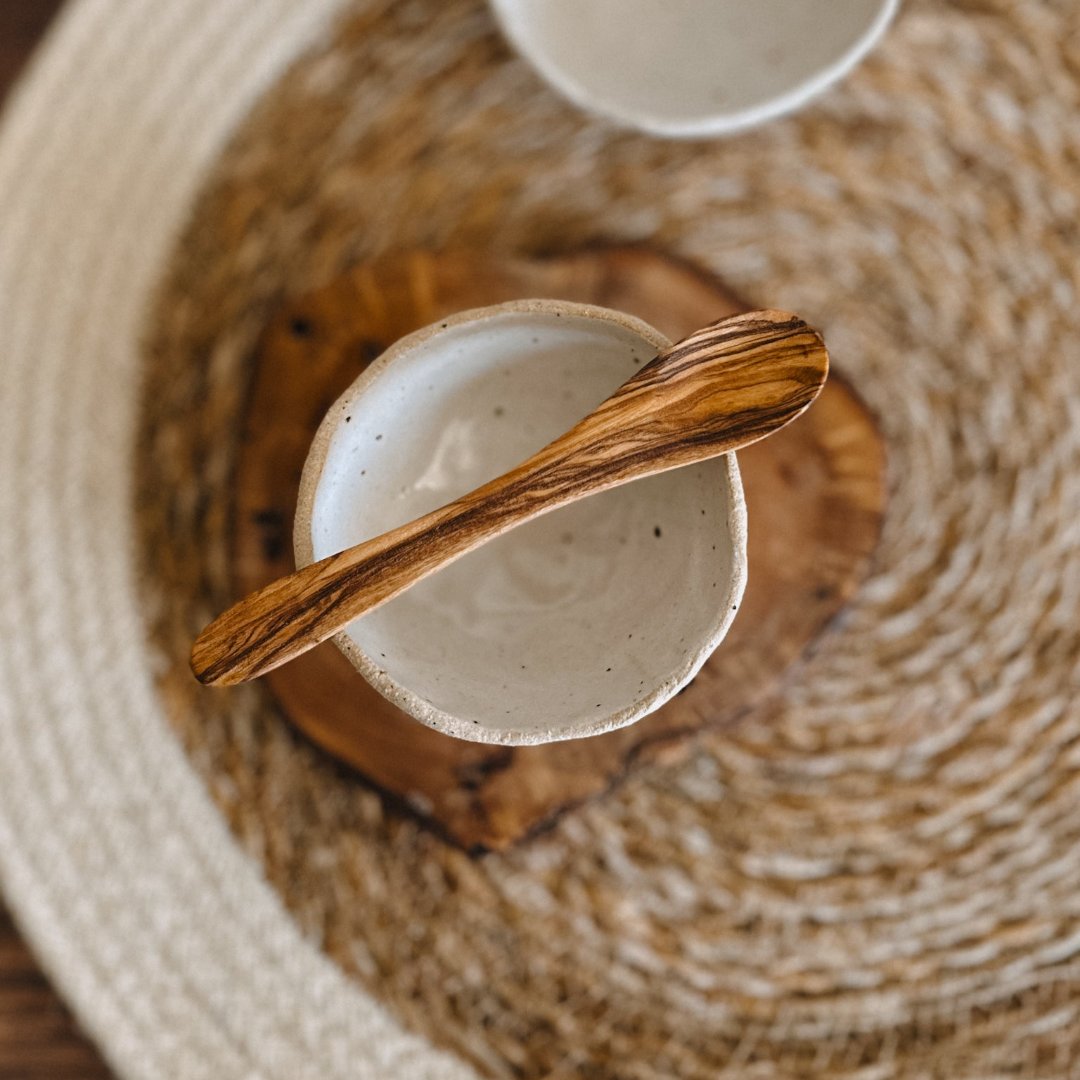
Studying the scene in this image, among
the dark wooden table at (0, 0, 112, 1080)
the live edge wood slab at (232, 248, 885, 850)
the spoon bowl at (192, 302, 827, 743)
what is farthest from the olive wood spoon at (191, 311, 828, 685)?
the dark wooden table at (0, 0, 112, 1080)

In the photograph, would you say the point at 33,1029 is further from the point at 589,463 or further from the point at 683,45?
the point at 683,45

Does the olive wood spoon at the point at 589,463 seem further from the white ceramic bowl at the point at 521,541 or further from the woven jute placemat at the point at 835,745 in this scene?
the woven jute placemat at the point at 835,745

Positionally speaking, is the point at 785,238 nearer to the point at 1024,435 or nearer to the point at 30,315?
the point at 1024,435

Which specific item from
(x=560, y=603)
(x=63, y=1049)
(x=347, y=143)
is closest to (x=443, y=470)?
(x=560, y=603)

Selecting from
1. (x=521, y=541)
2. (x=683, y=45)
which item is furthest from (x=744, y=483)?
(x=683, y=45)

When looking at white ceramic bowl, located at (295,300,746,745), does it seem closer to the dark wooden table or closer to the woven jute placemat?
the woven jute placemat

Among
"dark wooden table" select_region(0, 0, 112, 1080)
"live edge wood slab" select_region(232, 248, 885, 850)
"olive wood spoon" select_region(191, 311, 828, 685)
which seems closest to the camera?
"olive wood spoon" select_region(191, 311, 828, 685)
